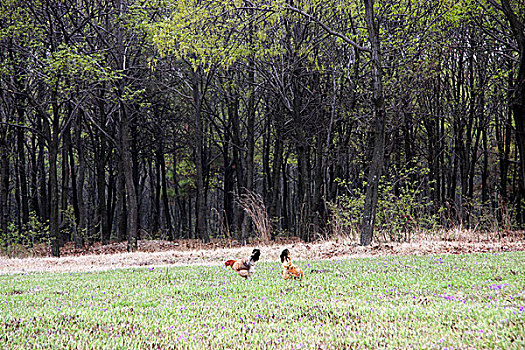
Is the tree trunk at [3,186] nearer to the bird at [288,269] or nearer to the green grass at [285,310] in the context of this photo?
the green grass at [285,310]

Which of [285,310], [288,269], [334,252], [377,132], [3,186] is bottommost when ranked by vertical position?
[334,252]

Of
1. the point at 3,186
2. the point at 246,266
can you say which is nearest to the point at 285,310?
the point at 246,266

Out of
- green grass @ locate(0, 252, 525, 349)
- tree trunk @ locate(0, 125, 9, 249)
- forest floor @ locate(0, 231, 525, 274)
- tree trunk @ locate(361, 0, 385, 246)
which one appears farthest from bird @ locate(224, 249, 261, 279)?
tree trunk @ locate(0, 125, 9, 249)

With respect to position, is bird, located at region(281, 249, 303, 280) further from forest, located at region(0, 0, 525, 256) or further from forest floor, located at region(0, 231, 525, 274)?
forest, located at region(0, 0, 525, 256)

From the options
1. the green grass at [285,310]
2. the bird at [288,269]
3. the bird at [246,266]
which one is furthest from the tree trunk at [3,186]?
the bird at [288,269]

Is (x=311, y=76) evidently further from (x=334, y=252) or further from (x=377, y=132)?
(x=334, y=252)

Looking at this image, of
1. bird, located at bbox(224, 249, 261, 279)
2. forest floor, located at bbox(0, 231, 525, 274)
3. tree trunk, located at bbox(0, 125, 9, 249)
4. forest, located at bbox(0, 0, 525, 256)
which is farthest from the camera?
tree trunk, located at bbox(0, 125, 9, 249)

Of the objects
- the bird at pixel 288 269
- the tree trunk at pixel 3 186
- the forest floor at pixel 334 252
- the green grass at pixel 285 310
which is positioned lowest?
the forest floor at pixel 334 252

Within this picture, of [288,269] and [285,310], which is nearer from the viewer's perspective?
[285,310]

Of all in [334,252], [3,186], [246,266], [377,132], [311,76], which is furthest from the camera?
[3,186]

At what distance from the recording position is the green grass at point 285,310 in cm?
359

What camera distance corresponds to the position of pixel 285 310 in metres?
4.64

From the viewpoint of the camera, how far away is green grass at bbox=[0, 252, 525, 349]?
359 cm

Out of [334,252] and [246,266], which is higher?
[246,266]
